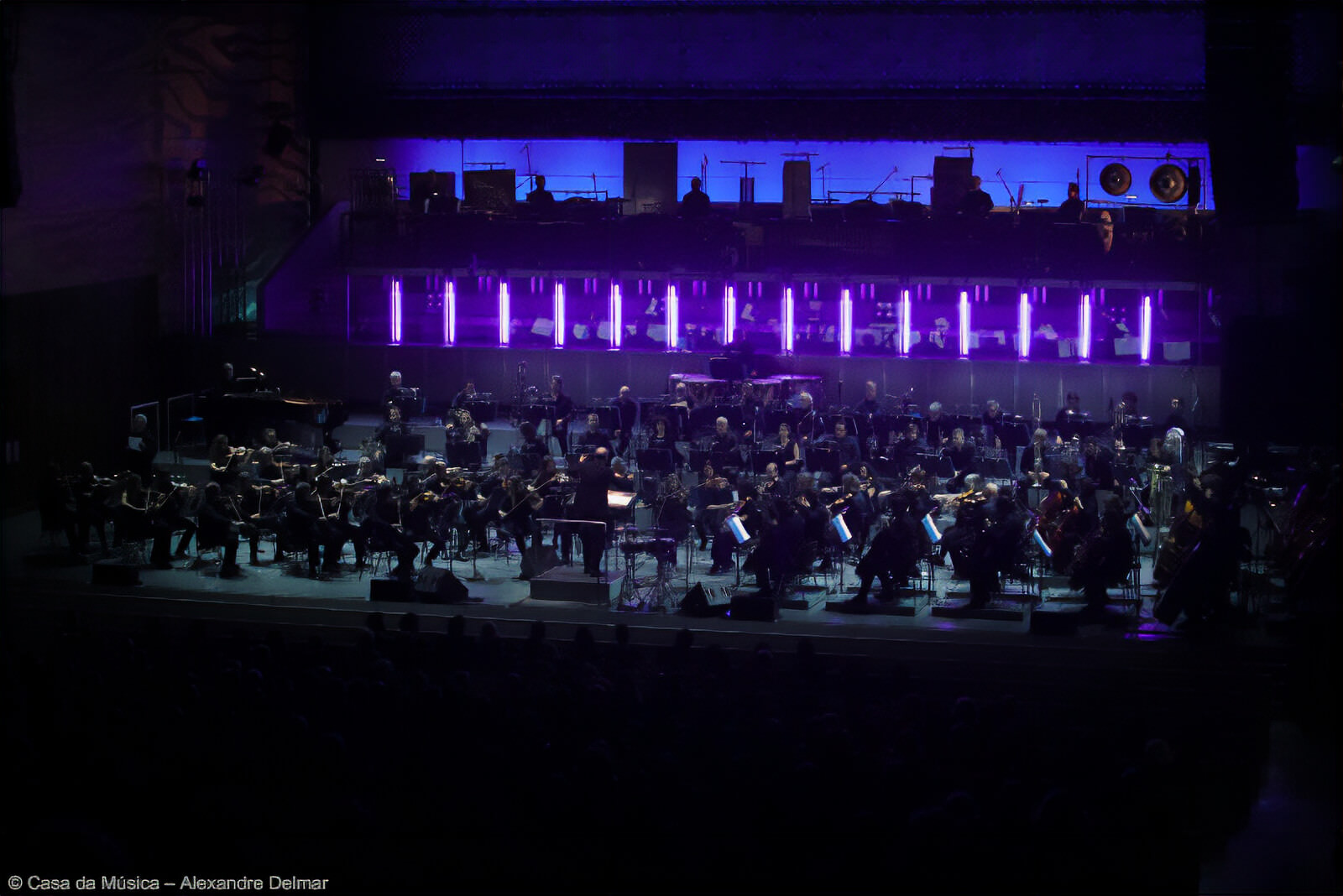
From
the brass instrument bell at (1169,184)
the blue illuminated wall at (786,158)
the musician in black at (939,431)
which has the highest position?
the blue illuminated wall at (786,158)

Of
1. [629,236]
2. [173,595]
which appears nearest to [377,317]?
[629,236]

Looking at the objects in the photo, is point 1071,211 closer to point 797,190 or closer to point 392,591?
point 797,190

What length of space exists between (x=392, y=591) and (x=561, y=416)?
22.7 feet

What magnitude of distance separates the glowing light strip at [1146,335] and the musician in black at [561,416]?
31.1ft

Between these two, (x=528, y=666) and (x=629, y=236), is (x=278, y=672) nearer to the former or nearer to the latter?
(x=528, y=666)

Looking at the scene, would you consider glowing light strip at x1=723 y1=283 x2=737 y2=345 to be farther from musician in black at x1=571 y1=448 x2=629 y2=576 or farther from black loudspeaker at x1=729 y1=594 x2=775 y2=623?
black loudspeaker at x1=729 y1=594 x2=775 y2=623

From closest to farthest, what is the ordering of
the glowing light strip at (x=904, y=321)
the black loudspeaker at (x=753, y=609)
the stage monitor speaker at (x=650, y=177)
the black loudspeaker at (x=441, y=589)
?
1. the black loudspeaker at (x=753, y=609)
2. the black loudspeaker at (x=441, y=589)
3. the glowing light strip at (x=904, y=321)
4. the stage monitor speaker at (x=650, y=177)

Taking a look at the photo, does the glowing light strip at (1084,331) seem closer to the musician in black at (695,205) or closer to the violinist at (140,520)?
the musician in black at (695,205)

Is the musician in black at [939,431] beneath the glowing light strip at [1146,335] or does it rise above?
beneath

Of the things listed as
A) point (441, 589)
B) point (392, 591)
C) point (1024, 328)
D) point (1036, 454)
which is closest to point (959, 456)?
point (1036, 454)

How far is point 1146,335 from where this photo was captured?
24641mm

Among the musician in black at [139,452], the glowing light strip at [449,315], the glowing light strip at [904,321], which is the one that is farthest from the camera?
the glowing light strip at [449,315]

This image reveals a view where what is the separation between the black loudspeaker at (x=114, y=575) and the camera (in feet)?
55.1

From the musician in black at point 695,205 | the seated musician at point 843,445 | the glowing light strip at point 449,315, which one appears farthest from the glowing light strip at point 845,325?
the glowing light strip at point 449,315
